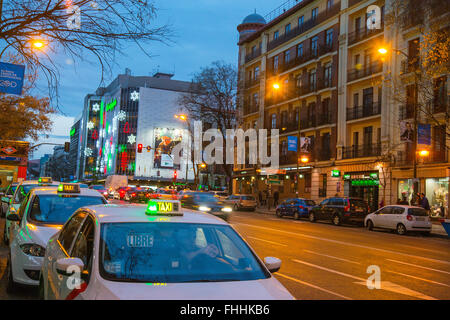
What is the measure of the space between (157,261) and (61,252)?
156cm

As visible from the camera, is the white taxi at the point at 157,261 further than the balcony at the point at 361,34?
No

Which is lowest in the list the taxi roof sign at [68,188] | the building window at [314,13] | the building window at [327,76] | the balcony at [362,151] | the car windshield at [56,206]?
the car windshield at [56,206]

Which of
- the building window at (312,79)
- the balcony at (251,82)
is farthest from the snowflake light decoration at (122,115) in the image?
the building window at (312,79)

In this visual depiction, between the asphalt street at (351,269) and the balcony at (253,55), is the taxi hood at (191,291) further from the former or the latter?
the balcony at (253,55)

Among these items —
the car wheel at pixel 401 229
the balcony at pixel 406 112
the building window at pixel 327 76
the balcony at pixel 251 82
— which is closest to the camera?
the car wheel at pixel 401 229

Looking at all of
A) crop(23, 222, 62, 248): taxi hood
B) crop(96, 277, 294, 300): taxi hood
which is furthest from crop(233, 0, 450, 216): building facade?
crop(96, 277, 294, 300): taxi hood

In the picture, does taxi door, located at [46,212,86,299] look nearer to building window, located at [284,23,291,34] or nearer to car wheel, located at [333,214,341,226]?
car wheel, located at [333,214,341,226]

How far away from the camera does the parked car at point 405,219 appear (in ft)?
75.5

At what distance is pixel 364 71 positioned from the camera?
38688 mm

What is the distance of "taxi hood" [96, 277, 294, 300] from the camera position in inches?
134

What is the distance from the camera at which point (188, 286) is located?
11.8 feet

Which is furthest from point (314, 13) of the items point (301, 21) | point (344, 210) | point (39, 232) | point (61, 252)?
point (61, 252)

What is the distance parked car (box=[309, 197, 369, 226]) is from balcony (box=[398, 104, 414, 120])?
27.9 feet
